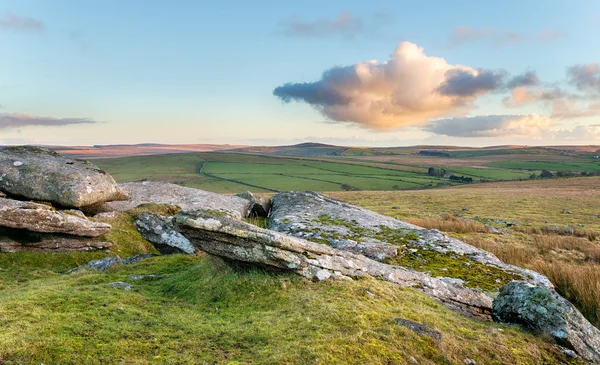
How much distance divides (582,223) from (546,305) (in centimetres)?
3412

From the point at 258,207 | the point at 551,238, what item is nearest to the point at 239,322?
the point at 258,207

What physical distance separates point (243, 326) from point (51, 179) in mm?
13905

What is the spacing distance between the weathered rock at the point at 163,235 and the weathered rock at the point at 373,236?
3.91 metres

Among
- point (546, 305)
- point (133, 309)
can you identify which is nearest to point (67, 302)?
point (133, 309)

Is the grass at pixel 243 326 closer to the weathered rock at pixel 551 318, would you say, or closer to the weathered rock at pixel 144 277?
the weathered rock at pixel 551 318

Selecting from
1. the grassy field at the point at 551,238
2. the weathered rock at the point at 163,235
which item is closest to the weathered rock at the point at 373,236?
the grassy field at the point at 551,238

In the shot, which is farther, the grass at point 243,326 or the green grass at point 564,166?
the green grass at point 564,166

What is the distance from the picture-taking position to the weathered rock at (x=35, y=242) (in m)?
13.4

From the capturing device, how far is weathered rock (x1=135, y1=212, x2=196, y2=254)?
1448 cm

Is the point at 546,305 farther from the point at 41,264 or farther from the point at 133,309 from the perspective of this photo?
the point at 41,264

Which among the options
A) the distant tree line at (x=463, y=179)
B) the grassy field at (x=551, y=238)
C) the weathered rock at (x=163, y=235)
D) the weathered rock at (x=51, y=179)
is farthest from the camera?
the distant tree line at (x=463, y=179)

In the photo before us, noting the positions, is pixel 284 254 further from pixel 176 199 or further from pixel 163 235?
pixel 176 199

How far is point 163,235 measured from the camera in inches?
591

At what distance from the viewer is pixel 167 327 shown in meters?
6.52
